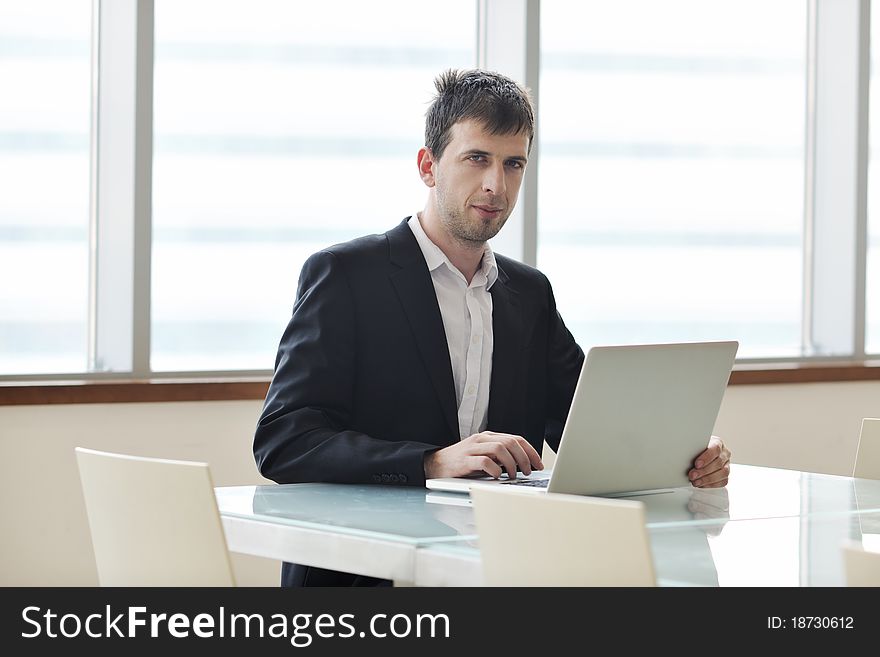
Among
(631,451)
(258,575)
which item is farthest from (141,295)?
(631,451)

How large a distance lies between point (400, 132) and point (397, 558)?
2639mm

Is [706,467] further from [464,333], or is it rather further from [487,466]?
[464,333]

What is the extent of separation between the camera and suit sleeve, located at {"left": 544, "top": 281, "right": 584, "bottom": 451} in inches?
108

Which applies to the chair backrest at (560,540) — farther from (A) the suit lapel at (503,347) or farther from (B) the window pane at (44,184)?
(B) the window pane at (44,184)

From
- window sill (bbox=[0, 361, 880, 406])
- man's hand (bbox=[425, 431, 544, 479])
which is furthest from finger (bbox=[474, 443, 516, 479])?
window sill (bbox=[0, 361, 880, 406])

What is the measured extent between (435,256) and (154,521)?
3.31 feet

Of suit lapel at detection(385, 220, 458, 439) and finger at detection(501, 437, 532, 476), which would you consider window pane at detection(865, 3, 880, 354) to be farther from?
finger at detection(501, 437, 532, 476)

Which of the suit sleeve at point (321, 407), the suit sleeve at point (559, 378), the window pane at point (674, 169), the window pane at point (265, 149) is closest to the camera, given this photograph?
the suit sleeve at point (321, 407)

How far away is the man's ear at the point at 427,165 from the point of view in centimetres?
257

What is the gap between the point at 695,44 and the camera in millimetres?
4555

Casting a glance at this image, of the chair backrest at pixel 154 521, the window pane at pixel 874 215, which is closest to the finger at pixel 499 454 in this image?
the chair backrest at pixel 154 521

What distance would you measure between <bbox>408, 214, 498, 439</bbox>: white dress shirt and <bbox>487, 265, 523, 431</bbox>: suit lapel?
0.05 feet

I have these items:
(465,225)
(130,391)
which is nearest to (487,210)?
(465,225)

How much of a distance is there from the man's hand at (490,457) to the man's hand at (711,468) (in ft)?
0.99
